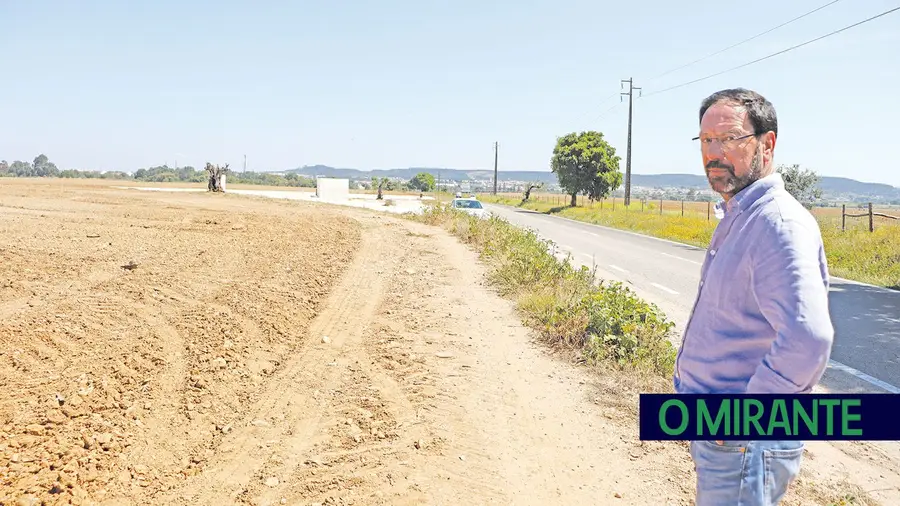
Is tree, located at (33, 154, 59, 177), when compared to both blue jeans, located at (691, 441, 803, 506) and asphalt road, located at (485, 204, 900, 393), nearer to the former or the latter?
asphalt road, located at (485, 204, 900, 393)

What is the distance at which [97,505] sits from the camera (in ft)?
13.2

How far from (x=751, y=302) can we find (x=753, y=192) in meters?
0.35

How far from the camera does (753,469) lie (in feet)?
6.12

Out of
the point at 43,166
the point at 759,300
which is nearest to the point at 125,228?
the point at 759,300

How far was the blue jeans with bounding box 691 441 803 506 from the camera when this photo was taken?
73.4 inches

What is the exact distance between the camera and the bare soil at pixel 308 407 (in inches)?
166

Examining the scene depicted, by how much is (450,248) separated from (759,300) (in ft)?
52.5

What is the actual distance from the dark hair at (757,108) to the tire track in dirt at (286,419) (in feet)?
11.9

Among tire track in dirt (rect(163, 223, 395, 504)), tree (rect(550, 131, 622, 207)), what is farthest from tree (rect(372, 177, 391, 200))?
tire track in dirt (rect(163, 223, 395, 504))

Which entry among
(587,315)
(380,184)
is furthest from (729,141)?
(380,184)

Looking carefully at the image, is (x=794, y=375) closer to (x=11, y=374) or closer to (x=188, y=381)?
(x=188, y=381)

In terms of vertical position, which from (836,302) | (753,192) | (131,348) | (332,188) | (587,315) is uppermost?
(332,188)

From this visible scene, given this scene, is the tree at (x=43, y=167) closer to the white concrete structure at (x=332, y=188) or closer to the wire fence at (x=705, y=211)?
the white concrete structure at (x=332, y=188)

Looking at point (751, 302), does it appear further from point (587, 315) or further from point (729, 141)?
point (587, 315)
